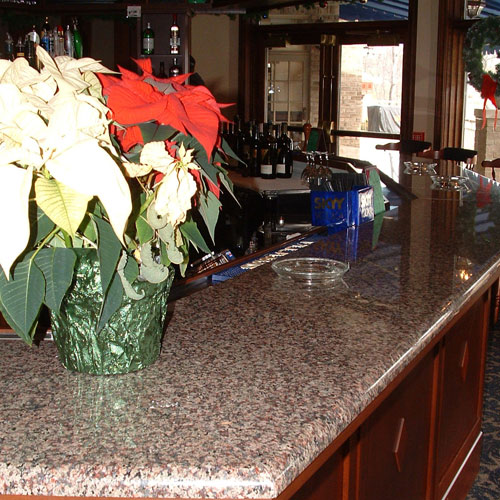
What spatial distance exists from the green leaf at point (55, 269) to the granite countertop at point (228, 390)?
0.66 ft

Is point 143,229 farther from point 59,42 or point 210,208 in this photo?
point 59,42

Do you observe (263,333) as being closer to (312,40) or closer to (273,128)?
(273,128)

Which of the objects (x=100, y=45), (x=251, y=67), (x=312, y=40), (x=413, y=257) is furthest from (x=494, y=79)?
(x=413, y=257)

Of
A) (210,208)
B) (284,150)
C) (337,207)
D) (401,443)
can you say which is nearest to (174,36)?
(284,150)

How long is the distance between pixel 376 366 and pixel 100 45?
333 inches

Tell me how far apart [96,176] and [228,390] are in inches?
18.5

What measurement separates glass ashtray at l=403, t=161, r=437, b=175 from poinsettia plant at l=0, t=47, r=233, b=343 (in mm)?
3568

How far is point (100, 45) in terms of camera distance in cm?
906

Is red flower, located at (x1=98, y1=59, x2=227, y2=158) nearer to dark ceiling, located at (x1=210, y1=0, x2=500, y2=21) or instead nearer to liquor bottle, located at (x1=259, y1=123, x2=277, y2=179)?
liquor bottle, located at (x1=259, y1=123, x2=277, y2=179)

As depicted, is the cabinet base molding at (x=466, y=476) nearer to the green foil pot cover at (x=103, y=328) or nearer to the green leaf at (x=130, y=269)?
the green foil pot cover at (x=103, y=328)

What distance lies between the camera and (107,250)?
106 cm

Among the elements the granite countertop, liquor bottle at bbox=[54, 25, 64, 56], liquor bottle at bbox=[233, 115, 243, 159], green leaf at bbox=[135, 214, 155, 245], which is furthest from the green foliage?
green leaf at bbox=[135, 214, 155, 245]

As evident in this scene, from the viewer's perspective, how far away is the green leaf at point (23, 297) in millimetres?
1027

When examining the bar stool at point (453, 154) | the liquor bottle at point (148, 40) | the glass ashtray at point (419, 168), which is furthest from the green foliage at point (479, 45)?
the liquor bottle at point (148, 40)
